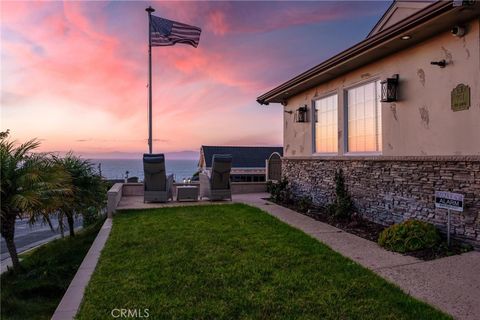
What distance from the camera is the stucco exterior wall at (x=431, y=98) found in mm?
5184

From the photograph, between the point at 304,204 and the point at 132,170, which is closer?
the point at 304,204

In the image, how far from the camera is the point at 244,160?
2514 centimetres

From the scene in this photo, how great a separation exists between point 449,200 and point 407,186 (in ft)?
3.74

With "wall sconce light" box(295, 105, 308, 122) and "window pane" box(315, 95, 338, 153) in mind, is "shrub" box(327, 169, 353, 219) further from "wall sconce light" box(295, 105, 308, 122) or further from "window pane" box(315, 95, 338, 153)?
"wall sconce light" box(295, 105, 308, 122)

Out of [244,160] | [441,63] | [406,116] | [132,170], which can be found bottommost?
[132,170]

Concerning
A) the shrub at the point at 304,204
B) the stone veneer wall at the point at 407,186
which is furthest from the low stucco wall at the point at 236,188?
the stone veneer wall at the point at 407,186

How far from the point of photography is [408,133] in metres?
6.51

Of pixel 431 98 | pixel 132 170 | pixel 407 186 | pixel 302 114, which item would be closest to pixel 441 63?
pixel 431 98

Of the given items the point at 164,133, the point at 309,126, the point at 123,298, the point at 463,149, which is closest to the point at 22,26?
the point at 309,126

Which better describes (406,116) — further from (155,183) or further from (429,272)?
(155,183)

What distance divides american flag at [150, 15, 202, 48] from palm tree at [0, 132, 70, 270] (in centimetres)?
828

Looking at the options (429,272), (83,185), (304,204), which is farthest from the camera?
(83,185)

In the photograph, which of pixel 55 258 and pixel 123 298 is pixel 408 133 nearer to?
pixel 123 298

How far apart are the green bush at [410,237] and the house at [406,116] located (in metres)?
0.39
